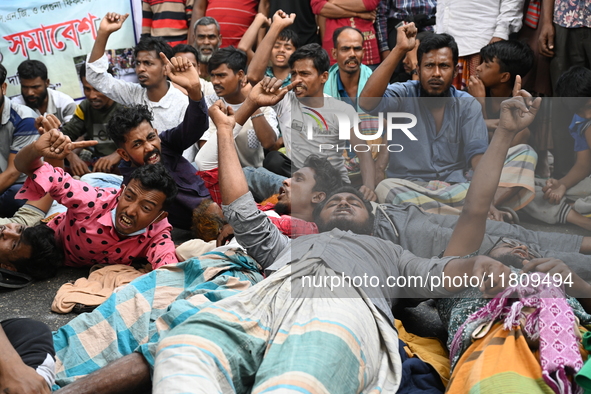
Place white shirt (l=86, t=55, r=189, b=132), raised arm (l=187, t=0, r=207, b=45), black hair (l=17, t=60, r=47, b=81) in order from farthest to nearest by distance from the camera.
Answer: raised arm (l=187, t=0, r=207, b=45) → black hair (l=17, t=60, r=47, b=81) → white shirt (l=86, t=55, r=189, b=132)

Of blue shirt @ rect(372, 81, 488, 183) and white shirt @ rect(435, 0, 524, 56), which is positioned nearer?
blue shirt @ rect(372, 81, 488, 183)

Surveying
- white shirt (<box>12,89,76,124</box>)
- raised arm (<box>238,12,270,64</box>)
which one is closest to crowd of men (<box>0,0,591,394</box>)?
raised arm (<box>238,12,270,64</box>)

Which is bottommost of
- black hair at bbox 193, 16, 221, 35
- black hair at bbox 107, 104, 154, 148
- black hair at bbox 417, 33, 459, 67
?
black hair at bbox 107, 104, 154, 148

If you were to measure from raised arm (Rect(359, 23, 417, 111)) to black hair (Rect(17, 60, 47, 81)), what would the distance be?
326 centimetres

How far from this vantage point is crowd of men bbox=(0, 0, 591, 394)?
7.25ft

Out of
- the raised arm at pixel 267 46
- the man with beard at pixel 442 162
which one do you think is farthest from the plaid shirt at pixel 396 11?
the man with beard at pixel 442 162

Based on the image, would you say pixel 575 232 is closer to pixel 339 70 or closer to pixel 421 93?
pixel 421 93

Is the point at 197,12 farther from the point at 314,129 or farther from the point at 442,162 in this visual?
the point at 442,162

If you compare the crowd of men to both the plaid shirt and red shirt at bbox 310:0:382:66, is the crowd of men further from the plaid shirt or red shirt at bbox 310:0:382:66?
the plaid shirt

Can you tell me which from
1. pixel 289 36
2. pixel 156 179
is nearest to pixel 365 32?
pixel 289 36

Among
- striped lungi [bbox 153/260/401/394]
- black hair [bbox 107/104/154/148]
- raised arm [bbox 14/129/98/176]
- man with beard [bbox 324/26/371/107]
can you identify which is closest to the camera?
striped lungi [bbox 153/260/401/394]

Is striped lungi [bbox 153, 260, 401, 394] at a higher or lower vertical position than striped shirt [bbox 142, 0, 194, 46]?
lower

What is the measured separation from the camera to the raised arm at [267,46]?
4680mm

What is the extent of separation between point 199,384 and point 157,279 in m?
1.09
